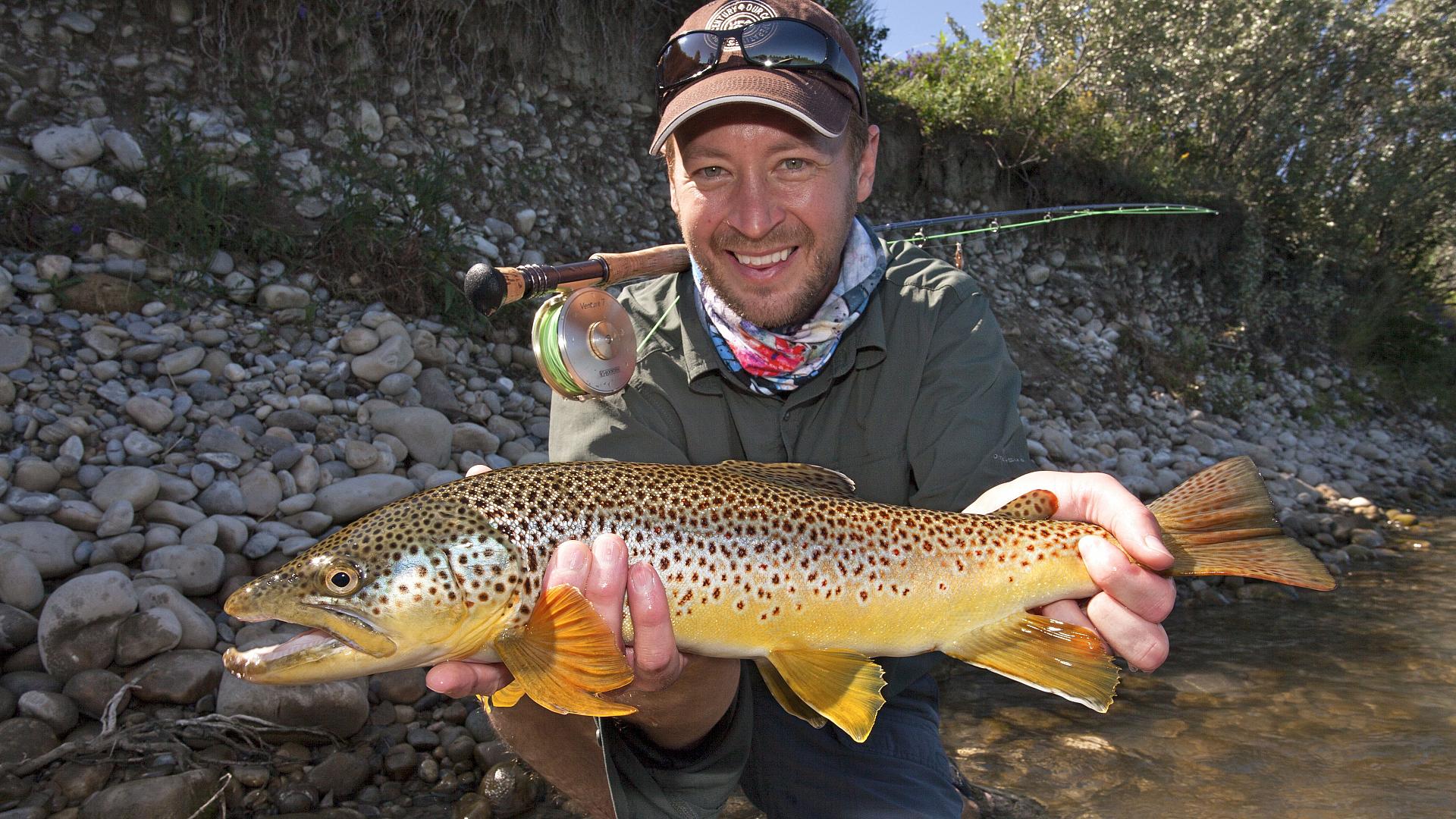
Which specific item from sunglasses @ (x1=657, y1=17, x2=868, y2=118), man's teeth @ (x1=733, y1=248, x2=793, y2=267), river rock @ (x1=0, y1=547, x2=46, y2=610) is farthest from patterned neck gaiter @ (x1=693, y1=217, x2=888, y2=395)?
river rock @ (x1=0, y1=547, x2=46, y2=610)

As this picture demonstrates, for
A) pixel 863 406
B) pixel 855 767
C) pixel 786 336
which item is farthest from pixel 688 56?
pixel 855 767

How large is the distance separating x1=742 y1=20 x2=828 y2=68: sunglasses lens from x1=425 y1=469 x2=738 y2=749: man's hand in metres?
1.78

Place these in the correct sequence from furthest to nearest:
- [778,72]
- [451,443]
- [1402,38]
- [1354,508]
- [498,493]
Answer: [1402,38] < [1354,508] < [451,443] < [778,72] < [498,493]

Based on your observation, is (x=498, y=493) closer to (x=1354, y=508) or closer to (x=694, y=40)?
(x=694, y=40)

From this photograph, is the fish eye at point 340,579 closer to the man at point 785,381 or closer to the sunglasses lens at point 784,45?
the man at point 785,381

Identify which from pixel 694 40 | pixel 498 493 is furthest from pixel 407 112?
pixel 498 493

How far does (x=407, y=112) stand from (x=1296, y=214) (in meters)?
17.1

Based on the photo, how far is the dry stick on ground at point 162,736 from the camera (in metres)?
3.67

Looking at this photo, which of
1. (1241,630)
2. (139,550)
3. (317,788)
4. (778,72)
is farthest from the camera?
(1241,630)

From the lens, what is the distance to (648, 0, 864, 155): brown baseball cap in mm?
3113

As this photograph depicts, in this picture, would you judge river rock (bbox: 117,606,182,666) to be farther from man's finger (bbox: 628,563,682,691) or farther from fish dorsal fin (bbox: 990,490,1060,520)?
fish dorsal fin (bbox: 990,490,1060,520)

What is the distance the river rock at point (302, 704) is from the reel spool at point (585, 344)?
1.96 metres

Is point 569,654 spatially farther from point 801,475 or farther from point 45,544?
point 45,544

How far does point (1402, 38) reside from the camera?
17.3 metres
